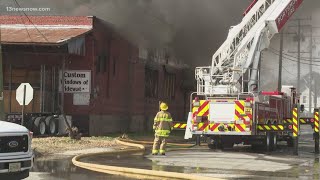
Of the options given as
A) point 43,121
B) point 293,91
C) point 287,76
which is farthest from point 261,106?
point 287,76

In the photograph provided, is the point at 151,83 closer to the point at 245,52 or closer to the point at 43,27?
the point at 43,27

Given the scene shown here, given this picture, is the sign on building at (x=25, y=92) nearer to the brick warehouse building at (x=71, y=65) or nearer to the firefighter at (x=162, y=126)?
the firefighter at (x=162, y=126)

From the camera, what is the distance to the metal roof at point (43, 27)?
19.6 m

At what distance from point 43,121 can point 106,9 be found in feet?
16.3

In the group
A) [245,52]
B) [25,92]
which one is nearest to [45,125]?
[25,92]

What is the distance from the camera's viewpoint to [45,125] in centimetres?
1888

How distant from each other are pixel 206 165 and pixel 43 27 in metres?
12.0

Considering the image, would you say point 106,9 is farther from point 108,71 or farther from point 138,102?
point 138,102

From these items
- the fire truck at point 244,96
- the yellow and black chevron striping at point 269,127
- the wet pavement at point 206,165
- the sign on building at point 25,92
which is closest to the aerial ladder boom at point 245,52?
the fire truck at point 244,96

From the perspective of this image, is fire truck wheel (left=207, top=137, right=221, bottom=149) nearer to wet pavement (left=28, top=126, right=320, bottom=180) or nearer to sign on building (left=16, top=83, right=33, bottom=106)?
wet pavement (left=28, top=126, right=320, bottom=180)

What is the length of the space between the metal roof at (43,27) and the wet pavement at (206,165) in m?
7.92

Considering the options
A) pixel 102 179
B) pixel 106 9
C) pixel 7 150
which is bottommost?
pixel 102 179

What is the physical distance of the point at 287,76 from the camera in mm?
61094

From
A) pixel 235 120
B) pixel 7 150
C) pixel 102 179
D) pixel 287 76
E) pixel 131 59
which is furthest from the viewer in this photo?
pixel 287 76
